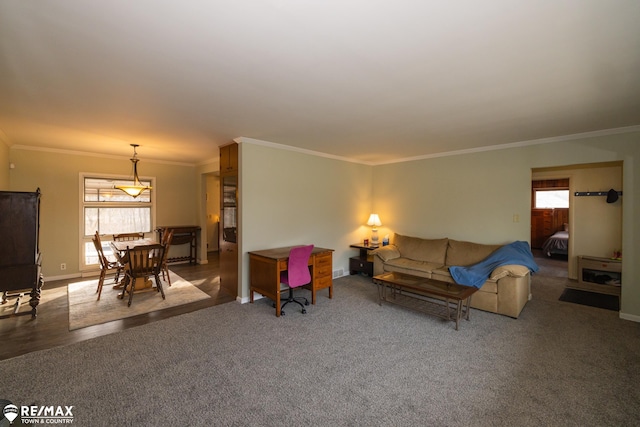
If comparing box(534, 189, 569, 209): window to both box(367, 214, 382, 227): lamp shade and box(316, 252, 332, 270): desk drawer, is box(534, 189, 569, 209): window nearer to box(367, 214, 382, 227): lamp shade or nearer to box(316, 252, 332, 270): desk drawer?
box(367, 214, 382, 227): lamp shade

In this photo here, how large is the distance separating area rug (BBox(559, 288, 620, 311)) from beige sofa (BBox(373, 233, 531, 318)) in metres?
0.72

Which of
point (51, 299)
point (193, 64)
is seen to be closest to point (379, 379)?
point (193, 64)

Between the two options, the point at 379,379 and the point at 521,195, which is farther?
the point at 521,195

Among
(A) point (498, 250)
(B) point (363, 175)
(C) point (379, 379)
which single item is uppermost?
(B) point (363, 175)

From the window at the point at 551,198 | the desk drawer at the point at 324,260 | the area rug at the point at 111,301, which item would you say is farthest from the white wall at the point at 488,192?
the window at the point at 551,198

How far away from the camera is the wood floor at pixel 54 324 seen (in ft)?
9.54

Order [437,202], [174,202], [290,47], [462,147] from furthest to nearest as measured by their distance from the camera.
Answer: [174,202] → [437,202] → [462,147] → [290,47]

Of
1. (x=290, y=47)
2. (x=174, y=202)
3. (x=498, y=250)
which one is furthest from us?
(x=174, y=202)

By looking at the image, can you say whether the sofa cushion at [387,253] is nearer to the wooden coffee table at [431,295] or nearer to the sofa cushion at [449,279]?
the wooden coffee table at [431,295]

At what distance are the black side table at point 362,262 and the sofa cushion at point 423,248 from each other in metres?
0.59

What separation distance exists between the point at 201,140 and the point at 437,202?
14.2ft

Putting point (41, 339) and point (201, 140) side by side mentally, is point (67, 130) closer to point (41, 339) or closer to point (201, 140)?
point (201, 140)

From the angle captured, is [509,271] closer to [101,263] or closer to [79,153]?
[101,263]

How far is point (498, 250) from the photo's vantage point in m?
4.24
